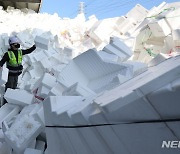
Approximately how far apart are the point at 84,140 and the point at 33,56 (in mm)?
4970

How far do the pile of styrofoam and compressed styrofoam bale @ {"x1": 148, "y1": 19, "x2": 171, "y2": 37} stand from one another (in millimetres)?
22

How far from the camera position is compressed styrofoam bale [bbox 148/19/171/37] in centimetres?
615

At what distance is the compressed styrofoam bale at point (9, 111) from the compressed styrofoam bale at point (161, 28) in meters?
3.15

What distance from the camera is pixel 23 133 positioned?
3.31m

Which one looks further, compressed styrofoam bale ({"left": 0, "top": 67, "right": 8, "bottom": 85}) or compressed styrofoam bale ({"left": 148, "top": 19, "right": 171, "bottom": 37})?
compressed styrofoam bale ({"left": 148, "top": 19, "right": 171, "bottom": 37})

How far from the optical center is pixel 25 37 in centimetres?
848

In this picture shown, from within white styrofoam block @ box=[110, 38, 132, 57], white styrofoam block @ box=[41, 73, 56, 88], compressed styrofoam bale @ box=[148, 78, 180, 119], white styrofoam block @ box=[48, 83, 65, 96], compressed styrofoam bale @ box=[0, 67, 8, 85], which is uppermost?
compressed styrofoam bale @ box=[148, 78, 180, 119]

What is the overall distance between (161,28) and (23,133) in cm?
378

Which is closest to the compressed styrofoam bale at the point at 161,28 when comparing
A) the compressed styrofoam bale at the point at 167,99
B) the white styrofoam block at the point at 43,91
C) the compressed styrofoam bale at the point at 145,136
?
the white styrofoam block at the point at 43,91

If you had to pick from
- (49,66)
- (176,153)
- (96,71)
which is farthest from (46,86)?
(176,153)

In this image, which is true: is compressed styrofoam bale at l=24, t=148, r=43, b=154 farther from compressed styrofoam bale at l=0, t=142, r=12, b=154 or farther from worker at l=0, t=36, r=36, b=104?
worker at l=0, t=36, r=36, b=104

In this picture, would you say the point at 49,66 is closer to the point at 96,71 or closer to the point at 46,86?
the point at 46,86

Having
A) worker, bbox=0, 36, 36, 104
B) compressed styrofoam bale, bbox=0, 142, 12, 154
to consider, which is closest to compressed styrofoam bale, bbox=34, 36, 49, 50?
worker, bbox=0, 36, 36, 104

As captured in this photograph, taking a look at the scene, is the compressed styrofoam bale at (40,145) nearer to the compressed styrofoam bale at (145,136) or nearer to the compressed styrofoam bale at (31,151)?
the compressed styrofoam bale at (31,151)
